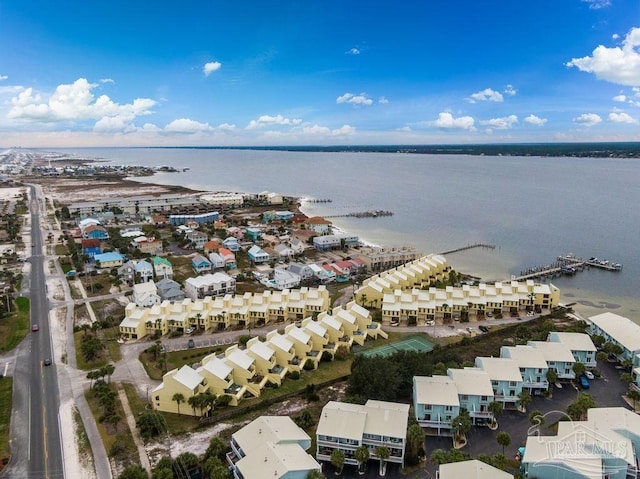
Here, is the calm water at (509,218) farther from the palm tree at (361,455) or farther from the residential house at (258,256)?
the palm tree at (361,455)

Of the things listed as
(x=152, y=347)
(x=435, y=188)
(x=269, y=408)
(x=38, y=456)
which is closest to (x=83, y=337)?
(x=152, y=347)

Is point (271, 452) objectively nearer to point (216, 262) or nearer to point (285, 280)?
point (285, 280)

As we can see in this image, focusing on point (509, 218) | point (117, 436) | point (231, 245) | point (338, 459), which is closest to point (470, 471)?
point (338, 459)

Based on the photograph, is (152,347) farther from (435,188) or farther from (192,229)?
(435,188)

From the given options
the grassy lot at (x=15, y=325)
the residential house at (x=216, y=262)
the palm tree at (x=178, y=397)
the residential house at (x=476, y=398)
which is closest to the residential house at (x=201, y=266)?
the residential house at (x=216, y=262)

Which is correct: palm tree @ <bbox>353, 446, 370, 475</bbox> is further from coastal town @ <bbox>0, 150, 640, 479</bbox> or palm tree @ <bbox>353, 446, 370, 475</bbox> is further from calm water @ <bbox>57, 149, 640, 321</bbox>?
calm water @ <bbox>57, 149, 640, 321</bbox>

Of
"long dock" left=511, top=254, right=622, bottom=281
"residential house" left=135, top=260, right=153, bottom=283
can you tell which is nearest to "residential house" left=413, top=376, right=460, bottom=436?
"long dock" left=511, top=254, right=622, bottom=281

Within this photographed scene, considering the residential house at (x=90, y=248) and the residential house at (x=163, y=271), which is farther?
the residential house at (x=90, y=248)
